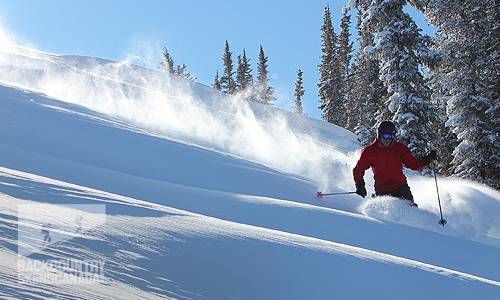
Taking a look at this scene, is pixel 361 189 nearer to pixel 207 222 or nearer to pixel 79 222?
pixel 207 222

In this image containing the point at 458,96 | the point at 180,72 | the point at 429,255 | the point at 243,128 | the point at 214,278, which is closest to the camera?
the point at 214,278

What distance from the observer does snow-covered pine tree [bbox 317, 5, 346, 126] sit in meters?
45.5

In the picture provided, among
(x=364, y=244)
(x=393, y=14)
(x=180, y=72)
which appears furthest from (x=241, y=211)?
(x=180, y=72)

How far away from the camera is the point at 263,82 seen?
214 ft

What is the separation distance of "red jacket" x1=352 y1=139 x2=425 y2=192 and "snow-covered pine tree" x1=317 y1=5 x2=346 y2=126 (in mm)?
39466

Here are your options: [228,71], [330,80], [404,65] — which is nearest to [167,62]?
[228,71]

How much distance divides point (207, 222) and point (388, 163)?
→ 469cm

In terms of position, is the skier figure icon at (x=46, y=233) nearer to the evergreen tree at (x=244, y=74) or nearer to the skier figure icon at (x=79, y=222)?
the skier figure icon at (x=79, y=222)

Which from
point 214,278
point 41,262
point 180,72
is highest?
point 180,72

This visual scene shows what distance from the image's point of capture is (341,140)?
21.8 m

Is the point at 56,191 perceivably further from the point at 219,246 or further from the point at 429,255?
the point at 429,255

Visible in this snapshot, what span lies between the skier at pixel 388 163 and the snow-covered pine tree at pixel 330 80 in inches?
1554

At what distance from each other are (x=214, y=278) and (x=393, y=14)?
61.7 ft

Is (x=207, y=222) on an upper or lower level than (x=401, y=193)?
lower
